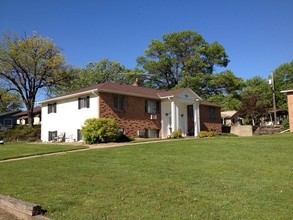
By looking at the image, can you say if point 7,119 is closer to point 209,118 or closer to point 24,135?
point 24,135

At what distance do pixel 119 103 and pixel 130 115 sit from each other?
4.70ft

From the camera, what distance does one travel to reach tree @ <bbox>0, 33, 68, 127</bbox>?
41375 mm

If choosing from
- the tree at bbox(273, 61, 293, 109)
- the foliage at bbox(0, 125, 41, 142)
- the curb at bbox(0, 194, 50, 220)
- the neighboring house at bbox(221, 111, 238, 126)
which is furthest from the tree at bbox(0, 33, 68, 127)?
the tree at bbox(273, 61, 293, 109)

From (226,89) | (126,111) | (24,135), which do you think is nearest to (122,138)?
(126,111)

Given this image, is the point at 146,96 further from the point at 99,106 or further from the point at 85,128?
the point at 85,128

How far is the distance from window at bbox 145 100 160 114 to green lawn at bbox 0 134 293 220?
694 inches

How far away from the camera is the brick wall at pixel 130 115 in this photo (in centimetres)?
2702

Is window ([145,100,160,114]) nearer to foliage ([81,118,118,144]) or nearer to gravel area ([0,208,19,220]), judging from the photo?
foliage ([81,118,118,144])

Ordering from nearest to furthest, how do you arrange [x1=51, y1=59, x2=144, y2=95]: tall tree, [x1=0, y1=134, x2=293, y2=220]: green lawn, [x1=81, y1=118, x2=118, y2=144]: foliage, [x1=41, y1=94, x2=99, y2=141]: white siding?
[x1=0, y1=134, x2=293, y2=220]: green lawn < [x1=81, y1=118, x2=118, y2=144]: foliage < [x1=41, y1=94, x2=99, y2=141]: white siding < [x1=51, y1=59, x2=144, y2=95]: tall tree

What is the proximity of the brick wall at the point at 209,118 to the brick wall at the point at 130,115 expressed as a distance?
6.94 m

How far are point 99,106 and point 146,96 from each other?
5.13 meters

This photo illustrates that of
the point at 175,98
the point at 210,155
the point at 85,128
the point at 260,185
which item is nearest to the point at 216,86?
the point at 175,98

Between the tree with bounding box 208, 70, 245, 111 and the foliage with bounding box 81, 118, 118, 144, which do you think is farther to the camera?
the tree with bounding box 208, 70, 245, 111

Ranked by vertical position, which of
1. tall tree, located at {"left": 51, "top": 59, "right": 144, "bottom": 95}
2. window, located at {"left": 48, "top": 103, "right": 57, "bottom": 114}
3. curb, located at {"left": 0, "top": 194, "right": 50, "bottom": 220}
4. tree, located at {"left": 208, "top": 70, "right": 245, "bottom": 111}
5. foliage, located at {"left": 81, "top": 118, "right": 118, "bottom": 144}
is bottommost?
curb, located at {"left": 0, "top": 194, "right": 50, "bottom": 220}
